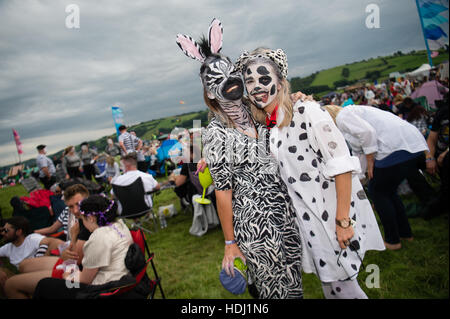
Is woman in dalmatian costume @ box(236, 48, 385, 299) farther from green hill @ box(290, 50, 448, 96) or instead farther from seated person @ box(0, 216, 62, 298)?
green hill @ box(290, 50, 448, 96)

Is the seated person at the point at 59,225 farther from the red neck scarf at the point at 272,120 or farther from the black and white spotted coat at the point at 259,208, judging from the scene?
the red neck scarf at the point at 272,120

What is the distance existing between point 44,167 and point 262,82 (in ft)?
33.1

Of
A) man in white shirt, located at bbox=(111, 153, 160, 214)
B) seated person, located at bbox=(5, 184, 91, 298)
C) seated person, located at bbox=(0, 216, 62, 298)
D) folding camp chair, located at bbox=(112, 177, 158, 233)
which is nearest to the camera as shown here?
seated person, located at bbox=(5, 184, 91, 298)

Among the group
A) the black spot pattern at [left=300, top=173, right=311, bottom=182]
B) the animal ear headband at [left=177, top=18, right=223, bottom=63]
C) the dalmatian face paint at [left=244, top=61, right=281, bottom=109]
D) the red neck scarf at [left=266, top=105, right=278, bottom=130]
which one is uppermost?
the animal ear headband at [left=177, top=18, right=223, bottom=63]

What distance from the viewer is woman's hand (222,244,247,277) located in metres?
1.46

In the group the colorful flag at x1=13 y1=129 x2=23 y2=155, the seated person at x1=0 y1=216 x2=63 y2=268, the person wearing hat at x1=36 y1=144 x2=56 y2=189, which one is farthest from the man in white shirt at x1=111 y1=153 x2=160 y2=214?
the colorful flag at x1=13 y1=129 x2=23 y2=155

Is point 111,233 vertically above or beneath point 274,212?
beneath

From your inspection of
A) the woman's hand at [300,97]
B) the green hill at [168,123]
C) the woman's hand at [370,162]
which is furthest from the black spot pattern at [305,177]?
the woman's hand at [370,162]

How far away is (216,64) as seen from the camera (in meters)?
1.50

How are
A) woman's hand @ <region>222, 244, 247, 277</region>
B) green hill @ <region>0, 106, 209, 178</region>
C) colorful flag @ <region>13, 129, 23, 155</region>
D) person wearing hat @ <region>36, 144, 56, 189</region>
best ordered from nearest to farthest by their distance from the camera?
woman's hand @ <region>222, 244, 247, 277</region>
green hill @ <region>0, 106, 209, 178</region>
person wearing hat @ <region>36, 144, 56, 189</region>
colorful flag @ <region>13, 129, 23, 155</region>
